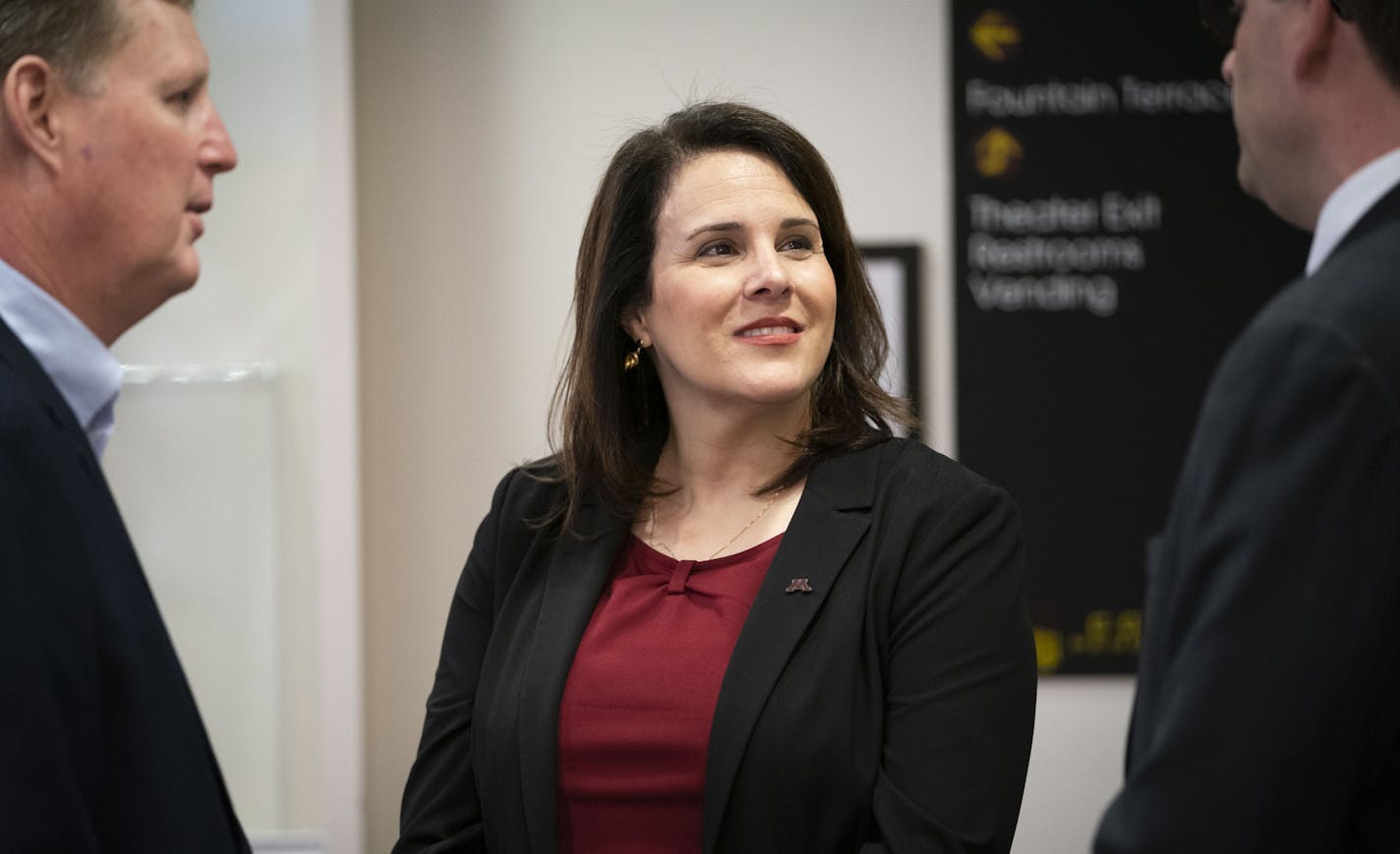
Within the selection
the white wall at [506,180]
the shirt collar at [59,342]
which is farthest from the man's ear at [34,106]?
the white wall at [506,180]

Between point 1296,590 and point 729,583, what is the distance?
0.99 m

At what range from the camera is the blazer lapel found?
175 cm

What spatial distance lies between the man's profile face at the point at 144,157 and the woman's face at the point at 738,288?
2.59ft

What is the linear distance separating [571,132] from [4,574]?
259 centimetres

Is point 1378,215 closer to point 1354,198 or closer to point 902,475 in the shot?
point 1354,198

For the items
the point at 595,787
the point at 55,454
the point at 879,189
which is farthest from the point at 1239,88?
the point at 879,189

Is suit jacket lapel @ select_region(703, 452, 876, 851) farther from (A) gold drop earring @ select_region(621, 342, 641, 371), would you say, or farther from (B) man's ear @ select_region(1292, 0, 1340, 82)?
(B) man's ear @ select_region(1292, 0, 1340, 82)

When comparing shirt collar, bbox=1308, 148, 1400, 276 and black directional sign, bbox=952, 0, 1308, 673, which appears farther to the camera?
black directional sign, bbox=952, 0, 1308, 673

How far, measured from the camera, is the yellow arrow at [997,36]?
338cm

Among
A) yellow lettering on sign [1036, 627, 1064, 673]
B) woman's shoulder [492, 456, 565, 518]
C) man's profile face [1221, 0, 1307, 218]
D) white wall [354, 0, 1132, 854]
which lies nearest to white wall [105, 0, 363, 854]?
white wall [354, 0, 1132, 854]

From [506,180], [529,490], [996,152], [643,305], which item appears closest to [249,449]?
[506,180]

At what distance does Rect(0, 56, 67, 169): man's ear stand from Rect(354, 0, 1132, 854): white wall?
222cm

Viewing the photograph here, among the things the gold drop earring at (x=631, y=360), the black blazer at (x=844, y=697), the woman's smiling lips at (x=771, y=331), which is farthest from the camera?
the gold drop earring at (x=631, y=360)

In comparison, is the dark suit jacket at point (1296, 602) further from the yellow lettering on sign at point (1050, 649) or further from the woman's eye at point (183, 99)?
the yellow lettering on sign at point (1050, 649)
